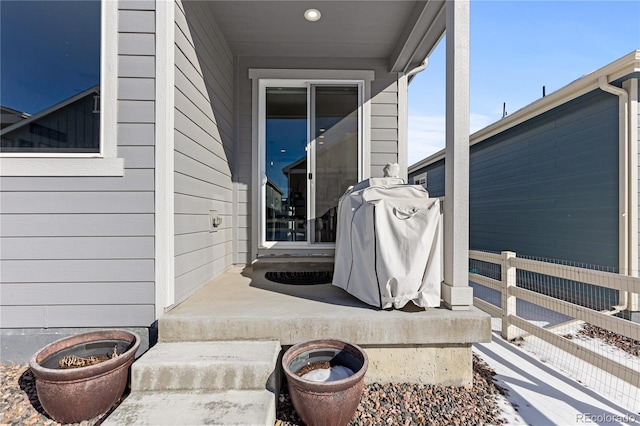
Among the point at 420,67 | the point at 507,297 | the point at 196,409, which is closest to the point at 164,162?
the point at 196,409

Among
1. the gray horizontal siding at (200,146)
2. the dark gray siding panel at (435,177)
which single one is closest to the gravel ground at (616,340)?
the gray horizontal siding at (200,146)

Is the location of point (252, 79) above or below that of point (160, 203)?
above

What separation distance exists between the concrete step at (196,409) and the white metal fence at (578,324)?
2.54 m

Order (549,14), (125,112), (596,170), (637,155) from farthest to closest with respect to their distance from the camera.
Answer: (549,14) < (596,170) < (637,155) < (125,112)

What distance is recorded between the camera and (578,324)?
3.66m

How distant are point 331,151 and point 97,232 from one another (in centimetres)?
273

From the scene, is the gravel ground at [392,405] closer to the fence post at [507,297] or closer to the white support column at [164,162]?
the white support column at [164,162]

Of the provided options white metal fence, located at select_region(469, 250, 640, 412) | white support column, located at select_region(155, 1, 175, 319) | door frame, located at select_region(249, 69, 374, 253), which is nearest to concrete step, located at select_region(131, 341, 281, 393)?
white support column, located at select_region(155, 1, 175, 319)

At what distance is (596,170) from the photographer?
429cm

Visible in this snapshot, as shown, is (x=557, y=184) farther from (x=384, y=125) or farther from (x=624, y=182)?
(x=384, y=125)

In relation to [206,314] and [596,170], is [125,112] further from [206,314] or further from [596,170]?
[596,170]

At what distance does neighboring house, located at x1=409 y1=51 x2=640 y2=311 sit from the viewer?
12.6 ft

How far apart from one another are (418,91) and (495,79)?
4.87m

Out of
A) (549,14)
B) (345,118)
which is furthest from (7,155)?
(549,14)
